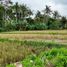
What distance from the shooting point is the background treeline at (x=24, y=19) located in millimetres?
59031

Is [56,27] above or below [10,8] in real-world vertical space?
below

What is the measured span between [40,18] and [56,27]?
976 centimetres

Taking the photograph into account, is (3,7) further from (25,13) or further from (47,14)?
(47,14)

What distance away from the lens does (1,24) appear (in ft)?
187

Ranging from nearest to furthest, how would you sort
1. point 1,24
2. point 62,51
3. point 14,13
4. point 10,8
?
point 62,51 < point 1,24 < point 10,8 < point 14,13

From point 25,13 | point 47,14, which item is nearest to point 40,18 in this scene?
point 47,14

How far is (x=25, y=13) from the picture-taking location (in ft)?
227

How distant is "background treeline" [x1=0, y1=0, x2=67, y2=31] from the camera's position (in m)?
59.0

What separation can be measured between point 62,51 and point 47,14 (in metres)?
68.4

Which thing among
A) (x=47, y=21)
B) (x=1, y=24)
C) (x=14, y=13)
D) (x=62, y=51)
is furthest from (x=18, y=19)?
(x=62, y=51)

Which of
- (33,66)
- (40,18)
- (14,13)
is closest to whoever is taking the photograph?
(33,66)

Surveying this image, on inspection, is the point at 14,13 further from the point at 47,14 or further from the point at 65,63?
the point at 65,63

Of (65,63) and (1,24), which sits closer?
(65,63)

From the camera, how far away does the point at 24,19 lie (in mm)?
68500
